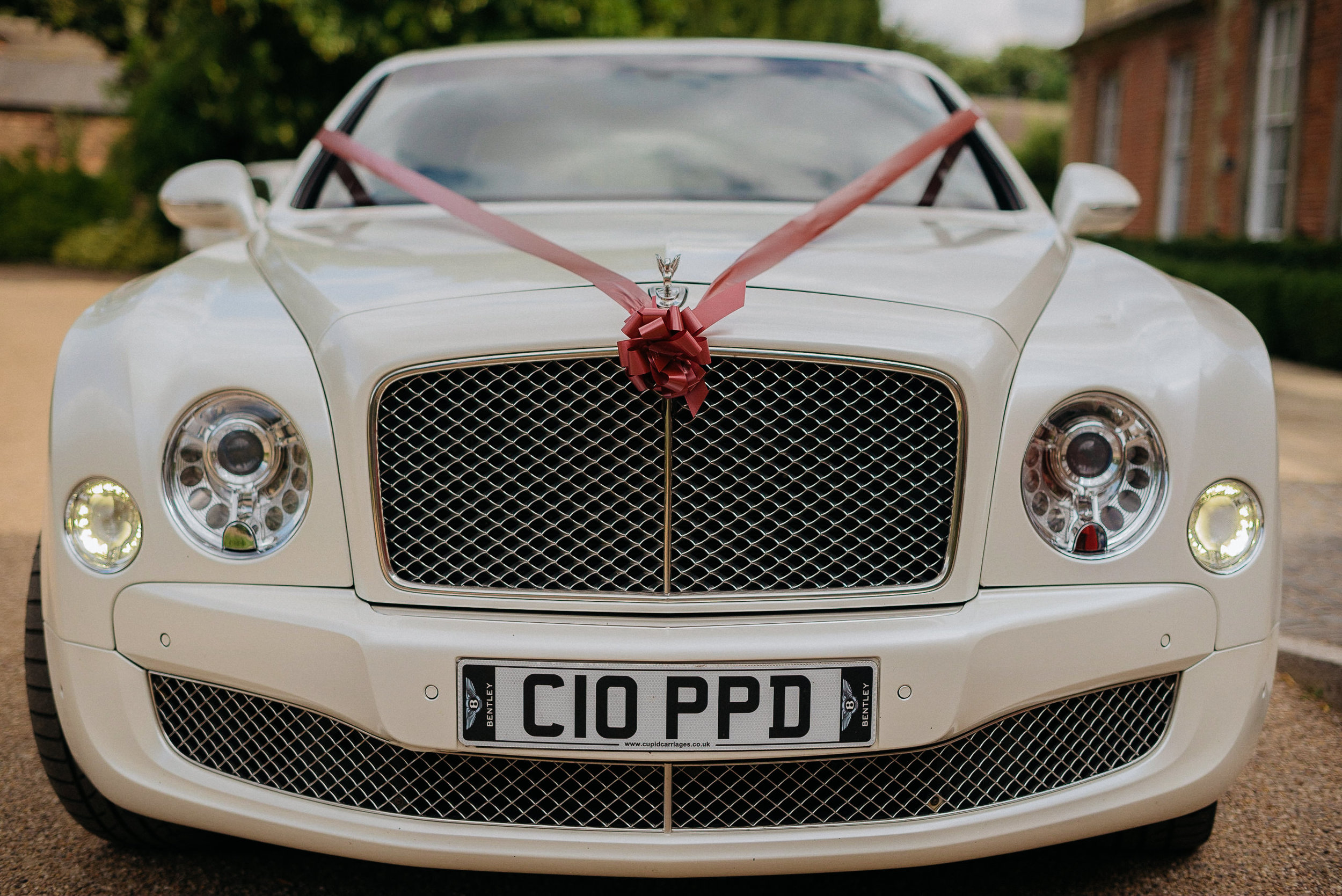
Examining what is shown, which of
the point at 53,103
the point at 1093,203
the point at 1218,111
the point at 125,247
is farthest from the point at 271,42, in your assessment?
the point at 53,103

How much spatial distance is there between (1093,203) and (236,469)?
2.12 m

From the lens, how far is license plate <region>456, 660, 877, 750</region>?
1804mm

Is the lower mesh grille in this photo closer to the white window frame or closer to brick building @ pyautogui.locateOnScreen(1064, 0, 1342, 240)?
brick building @ pyautogui.locateOnScreen(1064, 0, 1342, 240)

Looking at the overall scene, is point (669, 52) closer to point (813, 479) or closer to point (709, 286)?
point (709, 286)

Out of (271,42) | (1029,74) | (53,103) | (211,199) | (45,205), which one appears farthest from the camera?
(1029,74)

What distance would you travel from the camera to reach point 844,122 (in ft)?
10.7

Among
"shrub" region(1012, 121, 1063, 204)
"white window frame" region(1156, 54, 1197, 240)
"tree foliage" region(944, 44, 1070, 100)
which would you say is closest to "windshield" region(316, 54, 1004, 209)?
"white window frame" region(1156, 54, 1197, 240)

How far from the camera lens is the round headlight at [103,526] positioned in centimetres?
193

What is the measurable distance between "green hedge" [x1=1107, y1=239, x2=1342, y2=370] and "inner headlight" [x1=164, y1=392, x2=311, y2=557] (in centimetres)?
905

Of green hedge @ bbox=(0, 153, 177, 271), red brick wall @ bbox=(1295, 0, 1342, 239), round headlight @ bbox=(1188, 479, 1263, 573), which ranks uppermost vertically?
round headlight @ bbox=(1188, 479, 1263, 573)

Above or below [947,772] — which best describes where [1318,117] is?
below

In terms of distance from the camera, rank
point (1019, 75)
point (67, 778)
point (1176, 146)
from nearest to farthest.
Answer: point (67, 778) < point (1176, 146) < point (1019, 75)

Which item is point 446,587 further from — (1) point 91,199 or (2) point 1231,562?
(1) point 91,199

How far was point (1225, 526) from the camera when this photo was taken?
197cm
